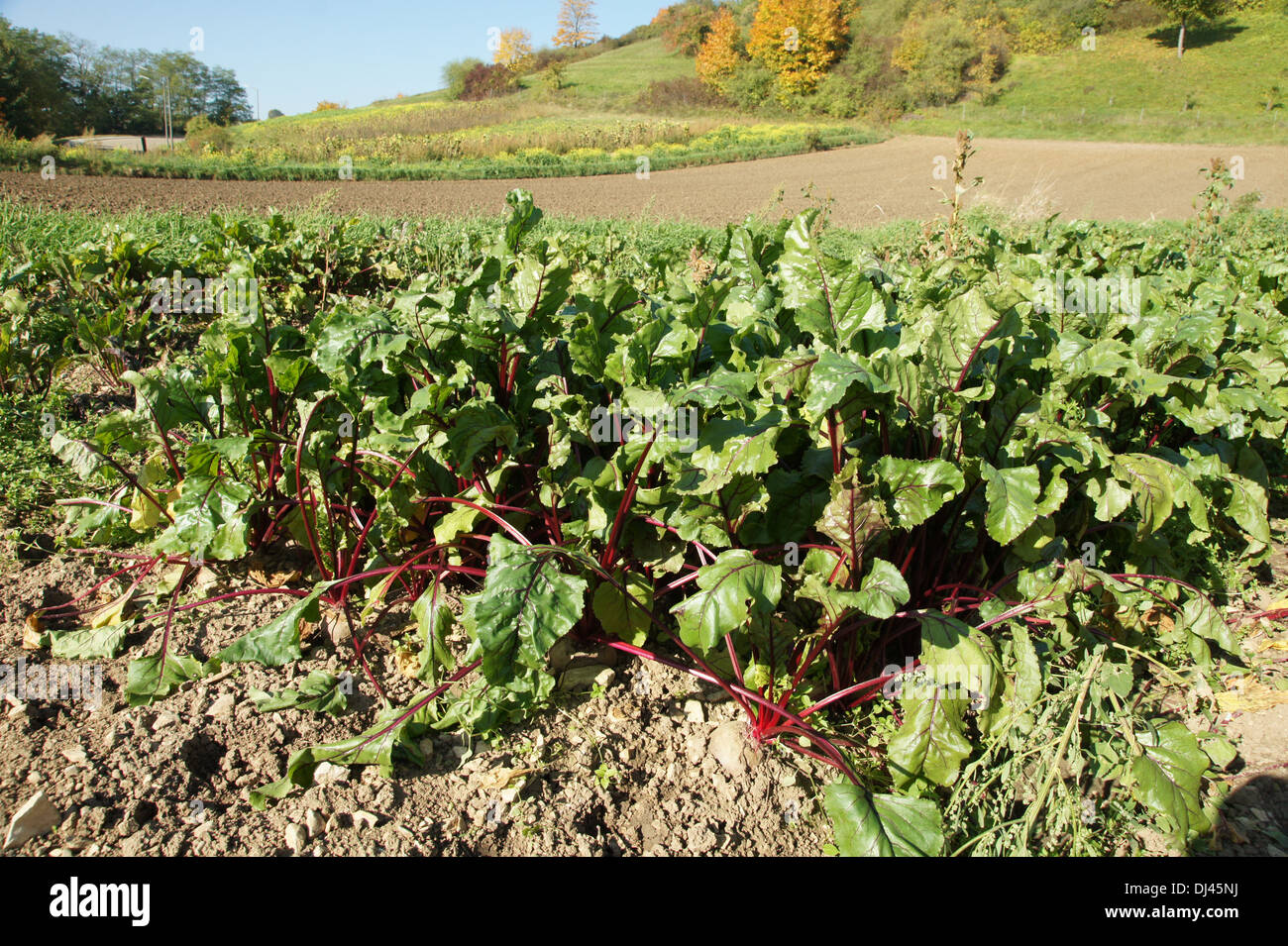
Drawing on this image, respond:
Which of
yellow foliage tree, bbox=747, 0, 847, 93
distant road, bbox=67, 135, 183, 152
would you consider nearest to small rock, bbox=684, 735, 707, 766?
distant road, bbox=67, 135, 183, 152

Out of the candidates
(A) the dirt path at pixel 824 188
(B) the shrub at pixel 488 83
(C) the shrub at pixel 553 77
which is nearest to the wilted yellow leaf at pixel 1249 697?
(A) the dirt path at pixel 824 188

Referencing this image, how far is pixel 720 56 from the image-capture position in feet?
155

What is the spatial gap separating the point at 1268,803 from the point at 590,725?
2047mm

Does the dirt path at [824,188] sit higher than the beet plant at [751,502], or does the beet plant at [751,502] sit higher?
the dirt path at [824,188]

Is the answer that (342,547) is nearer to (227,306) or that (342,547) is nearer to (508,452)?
(508,452)

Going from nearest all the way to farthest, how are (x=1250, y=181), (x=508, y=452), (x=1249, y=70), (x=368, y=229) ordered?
(x=508, y=452) < (x=368, y=229) < (x=1250, y=181) < (x=1249, y=70)

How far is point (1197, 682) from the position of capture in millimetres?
2594

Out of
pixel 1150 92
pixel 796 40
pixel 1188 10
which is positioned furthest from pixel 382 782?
pixel 1188 10

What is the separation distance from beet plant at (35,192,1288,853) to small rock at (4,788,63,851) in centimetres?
39

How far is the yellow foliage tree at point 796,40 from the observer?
44.9 meters

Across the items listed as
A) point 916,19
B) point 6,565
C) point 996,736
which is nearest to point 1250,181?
point 996,736

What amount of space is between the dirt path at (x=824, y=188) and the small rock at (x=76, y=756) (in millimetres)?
8690

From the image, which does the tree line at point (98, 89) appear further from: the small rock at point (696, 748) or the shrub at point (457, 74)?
the small rock at point (696, 748)

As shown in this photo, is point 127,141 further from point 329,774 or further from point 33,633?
point 329,774
